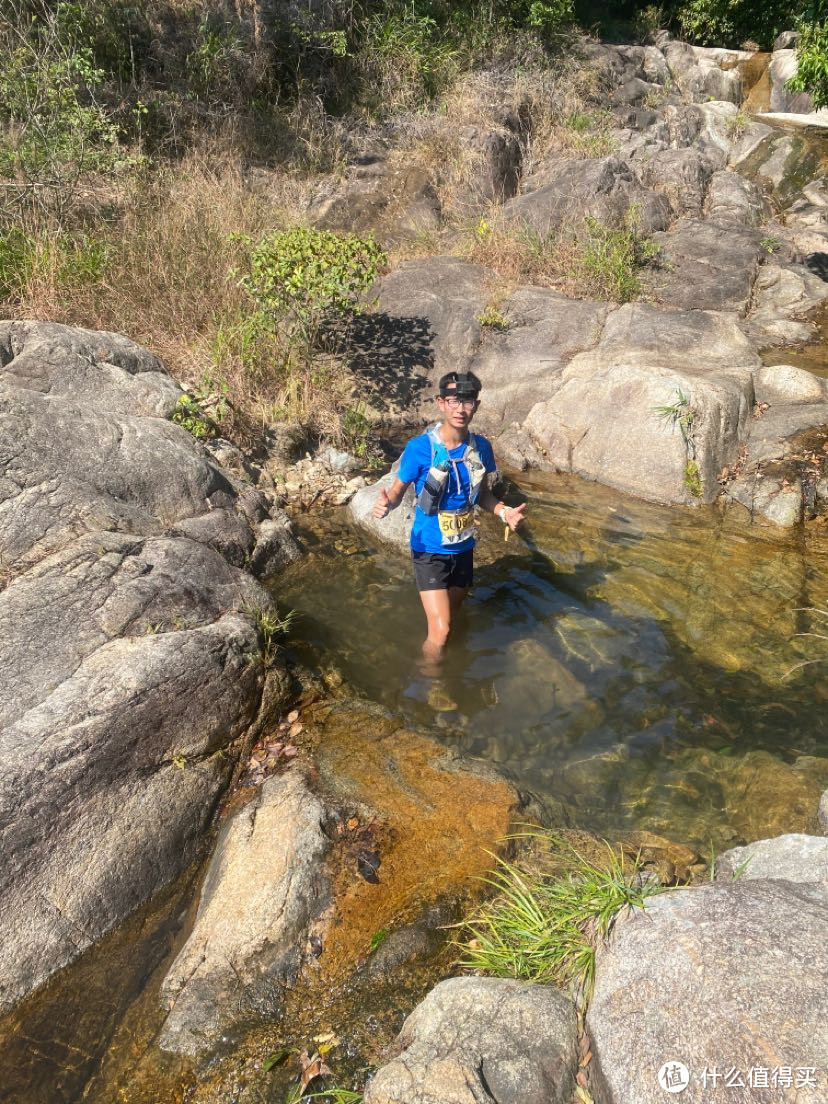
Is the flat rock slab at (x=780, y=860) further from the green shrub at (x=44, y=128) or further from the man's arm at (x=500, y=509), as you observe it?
the green shrub at (x=44, y=128)

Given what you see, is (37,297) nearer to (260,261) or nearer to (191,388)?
(191,388)

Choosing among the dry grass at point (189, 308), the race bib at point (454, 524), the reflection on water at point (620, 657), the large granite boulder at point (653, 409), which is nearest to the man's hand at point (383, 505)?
the race bib at point (454, 524)

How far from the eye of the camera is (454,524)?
475 centimetres

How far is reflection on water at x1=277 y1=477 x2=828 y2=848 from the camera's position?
4094mm

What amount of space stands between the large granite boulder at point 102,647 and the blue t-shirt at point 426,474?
49.0 inches

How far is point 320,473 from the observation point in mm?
7434

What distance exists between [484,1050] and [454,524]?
116 inches

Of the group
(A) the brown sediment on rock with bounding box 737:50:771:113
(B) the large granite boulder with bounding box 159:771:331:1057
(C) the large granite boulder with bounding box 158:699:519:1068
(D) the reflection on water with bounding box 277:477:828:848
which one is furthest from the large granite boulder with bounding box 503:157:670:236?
(B) the large granite boulder with bounding box 159:771:331:1057

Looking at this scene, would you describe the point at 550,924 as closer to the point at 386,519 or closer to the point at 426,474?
the point at 426,474

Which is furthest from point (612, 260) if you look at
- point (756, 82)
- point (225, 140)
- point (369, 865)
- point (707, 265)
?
point (756, 82)

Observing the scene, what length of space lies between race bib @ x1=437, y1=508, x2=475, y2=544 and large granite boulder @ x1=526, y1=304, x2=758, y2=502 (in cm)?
308

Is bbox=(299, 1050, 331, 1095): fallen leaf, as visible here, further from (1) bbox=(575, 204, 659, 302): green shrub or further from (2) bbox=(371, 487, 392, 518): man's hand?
(1) bbox=(575, 204, 659, 302): green shrub

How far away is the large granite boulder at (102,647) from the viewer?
3.29m

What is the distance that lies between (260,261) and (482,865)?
6252mm
